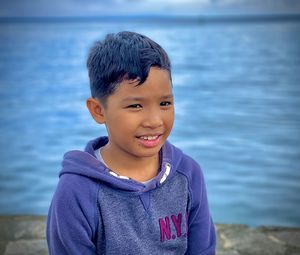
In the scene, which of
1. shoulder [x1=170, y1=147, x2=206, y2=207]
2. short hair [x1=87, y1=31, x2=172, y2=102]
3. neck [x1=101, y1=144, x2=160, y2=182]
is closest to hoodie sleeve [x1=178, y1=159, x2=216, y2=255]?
shoulder [x1=170, y1=147, x2=206, y2=207]

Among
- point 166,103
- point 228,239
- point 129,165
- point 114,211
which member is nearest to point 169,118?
point 166,103

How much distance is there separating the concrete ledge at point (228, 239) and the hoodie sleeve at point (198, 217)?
769mm

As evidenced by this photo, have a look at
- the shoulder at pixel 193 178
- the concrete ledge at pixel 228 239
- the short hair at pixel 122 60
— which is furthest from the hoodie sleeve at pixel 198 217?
the concrete ledge at pixel 228 239

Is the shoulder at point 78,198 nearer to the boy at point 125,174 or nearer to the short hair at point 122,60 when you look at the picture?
the boy at point 125,174

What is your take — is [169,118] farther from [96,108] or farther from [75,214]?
[75,214]

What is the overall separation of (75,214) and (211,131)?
16.3ft

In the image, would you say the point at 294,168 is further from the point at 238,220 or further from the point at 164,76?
the point at 164,76

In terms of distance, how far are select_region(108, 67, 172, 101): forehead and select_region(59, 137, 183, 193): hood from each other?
0.23 meters

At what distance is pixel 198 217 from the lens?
1826mm

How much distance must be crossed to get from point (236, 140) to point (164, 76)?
453 cm

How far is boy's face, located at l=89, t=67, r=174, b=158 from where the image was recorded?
1571mm

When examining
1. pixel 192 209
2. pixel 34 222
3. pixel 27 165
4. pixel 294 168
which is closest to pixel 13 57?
pixel 27 165

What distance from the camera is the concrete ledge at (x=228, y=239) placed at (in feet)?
8.48

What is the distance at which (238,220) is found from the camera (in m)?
4.12
